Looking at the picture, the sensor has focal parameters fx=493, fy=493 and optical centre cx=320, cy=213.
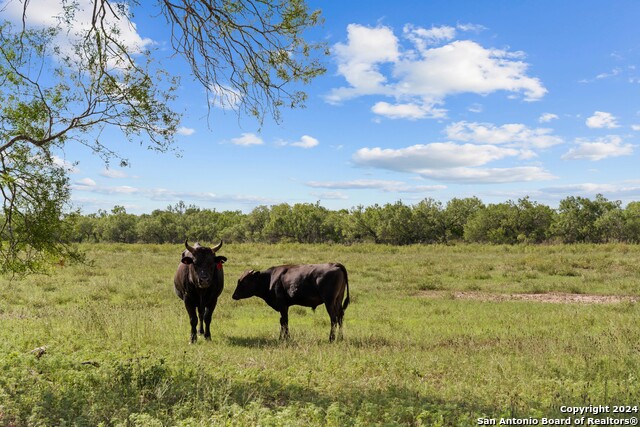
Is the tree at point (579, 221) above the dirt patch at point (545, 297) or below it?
above

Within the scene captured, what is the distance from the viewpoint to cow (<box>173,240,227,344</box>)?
1080 cm

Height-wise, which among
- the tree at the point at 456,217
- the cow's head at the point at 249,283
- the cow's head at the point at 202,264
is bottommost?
the cow's head at the point at 249,283

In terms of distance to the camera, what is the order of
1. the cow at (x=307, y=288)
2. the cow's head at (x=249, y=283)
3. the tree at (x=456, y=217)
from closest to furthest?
1. the cow at (x=307, y=288)
2. the cow's head at (x=249, y=283)
3. the tree at (x=456, y=217)

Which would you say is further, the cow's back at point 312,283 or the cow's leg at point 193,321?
the cow's back at point 312,283

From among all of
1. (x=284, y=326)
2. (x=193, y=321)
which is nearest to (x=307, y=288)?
(x=284, y=326)

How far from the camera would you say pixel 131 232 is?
364 feet

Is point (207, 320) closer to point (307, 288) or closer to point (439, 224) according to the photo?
point (307, 288)

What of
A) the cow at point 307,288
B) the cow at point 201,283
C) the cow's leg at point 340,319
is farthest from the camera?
the cow at point 307,288

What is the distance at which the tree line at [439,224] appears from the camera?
255ft

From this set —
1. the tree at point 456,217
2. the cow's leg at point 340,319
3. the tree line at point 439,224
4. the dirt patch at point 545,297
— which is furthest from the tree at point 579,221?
the cow's leg at point 340,319

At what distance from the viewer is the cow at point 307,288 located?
11258mm

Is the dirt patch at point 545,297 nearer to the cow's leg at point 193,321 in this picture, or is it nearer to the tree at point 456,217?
the cow's leg at point 193,321

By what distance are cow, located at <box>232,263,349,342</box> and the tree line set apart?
60.8 meters

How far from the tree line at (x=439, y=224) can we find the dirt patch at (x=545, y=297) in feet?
168
